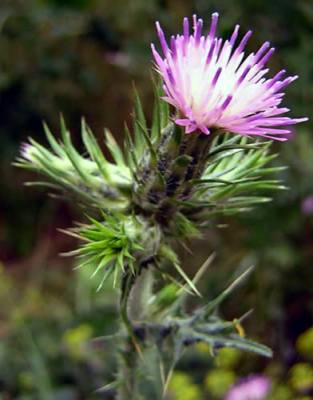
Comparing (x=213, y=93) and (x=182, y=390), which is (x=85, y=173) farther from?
(x=182, y=390)

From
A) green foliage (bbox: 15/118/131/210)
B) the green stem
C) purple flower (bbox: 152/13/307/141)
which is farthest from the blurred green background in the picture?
purple flower (bbox: 152/13/307/141)

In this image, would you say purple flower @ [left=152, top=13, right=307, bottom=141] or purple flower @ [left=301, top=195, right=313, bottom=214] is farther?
purple flower @ [left=301, top=195, right=313, bottom=214]

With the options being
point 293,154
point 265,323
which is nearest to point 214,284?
point 265,323

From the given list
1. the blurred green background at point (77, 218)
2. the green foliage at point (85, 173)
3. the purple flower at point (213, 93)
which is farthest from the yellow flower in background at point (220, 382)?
the purple flower at point (213, 93)

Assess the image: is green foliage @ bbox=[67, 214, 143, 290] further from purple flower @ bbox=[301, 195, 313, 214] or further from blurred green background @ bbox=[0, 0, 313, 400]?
purple flower @ bbox=[301, 195, 313, 214]

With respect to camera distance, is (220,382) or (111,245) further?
(220,382)

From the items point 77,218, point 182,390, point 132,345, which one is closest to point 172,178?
point 132,345

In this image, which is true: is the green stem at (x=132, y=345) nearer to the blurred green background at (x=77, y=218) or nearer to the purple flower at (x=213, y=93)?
the purple flower at (x=213, y=93)
